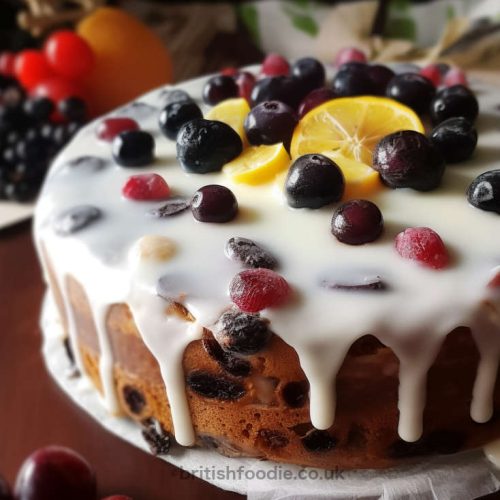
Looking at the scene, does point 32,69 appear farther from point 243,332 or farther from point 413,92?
point 243,332

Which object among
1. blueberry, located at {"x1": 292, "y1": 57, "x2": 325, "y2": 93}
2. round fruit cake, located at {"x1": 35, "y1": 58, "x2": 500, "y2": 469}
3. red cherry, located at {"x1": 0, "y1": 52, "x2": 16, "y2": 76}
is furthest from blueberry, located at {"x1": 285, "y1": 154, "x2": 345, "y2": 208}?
red cherry, located at {"x1": 0, "y1": 52, "x2": 16, "y2": 76}

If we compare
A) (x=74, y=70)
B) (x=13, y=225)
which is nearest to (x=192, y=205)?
(x=13, y=225)

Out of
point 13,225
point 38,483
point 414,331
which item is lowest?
point 13,225

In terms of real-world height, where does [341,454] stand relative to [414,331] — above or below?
below

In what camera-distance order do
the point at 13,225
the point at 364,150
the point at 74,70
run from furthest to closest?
1. the point at 74,70
2. the point at 13,225
3. the point at 364,150

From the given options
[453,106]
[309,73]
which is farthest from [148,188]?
[453,106]

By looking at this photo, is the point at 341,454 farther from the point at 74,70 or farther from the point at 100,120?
the point at 74,70

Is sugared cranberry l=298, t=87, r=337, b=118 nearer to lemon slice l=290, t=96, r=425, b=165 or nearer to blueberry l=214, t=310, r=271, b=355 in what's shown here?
lemon slice l=290, t=96, r=425, b=165
